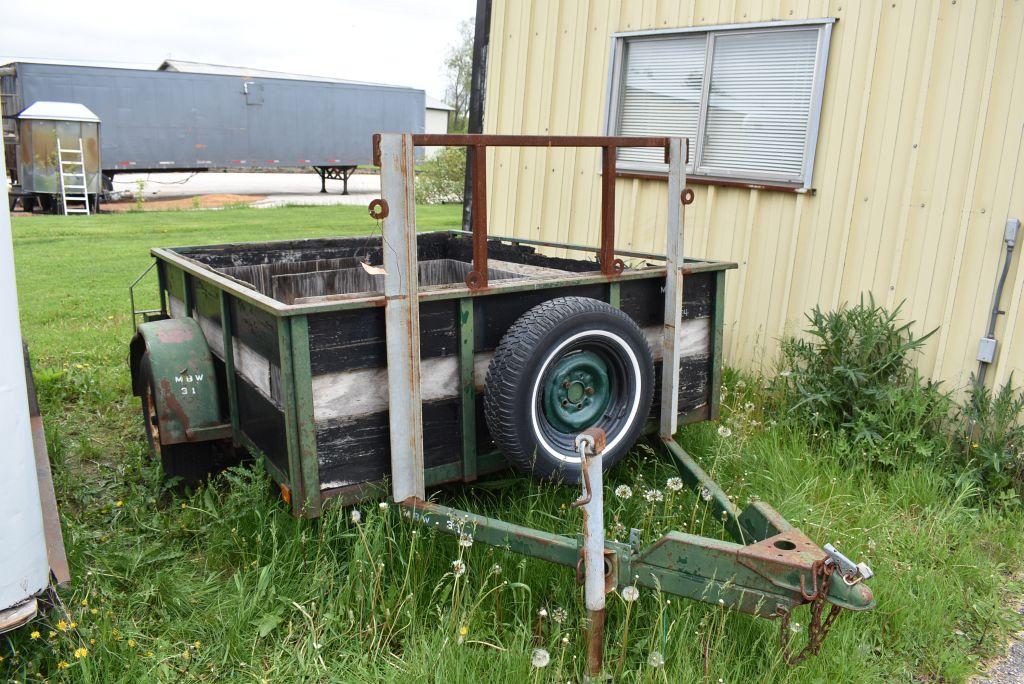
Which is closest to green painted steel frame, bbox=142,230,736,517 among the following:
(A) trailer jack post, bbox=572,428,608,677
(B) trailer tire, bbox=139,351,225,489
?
(B) trailer tire, bbox=139,351,225,489

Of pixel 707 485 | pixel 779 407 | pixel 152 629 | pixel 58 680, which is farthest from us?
pixel 779 407

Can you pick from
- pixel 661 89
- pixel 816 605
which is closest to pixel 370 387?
pixel 816 605

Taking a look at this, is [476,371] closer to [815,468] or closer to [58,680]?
[58,680]

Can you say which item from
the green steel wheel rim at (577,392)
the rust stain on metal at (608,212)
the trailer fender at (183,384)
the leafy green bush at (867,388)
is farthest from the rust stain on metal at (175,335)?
the leafy green bush at (867,388)

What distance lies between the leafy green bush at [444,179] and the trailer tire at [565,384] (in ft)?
65.0

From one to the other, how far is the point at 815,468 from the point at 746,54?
301 centimetres

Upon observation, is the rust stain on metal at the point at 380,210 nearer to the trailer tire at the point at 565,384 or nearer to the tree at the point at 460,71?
the trailer tire at the point at 565,384

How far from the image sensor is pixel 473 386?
10.9ft

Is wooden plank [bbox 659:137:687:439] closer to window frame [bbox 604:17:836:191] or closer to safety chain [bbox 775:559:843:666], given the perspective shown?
safety chain [bbox 775:559:843:666]

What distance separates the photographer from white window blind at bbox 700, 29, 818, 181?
18.2 feet

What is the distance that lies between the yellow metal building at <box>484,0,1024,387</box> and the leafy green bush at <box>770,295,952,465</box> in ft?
0.72

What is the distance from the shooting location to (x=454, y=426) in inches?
132

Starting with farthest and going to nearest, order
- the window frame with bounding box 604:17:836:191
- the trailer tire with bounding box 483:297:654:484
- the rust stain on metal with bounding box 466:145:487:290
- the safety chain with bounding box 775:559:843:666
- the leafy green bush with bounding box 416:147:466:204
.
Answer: the leafy green bush with bounding box 416:147:466:204 → the window frame with bounding box 604:17:836:191 → the rust stain on metal with bounding box 466:145:487:290 → the trailer tire with bounding box 483:297:654:484 → the safety chain with bounding box 775:559:843:666

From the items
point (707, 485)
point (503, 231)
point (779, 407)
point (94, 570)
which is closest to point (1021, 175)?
point (779, 407)
